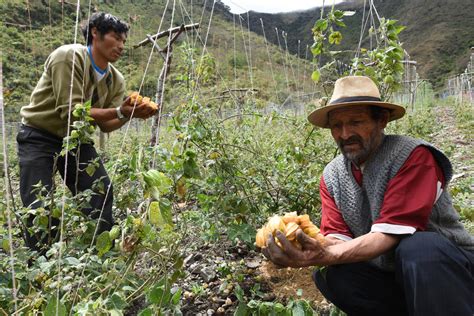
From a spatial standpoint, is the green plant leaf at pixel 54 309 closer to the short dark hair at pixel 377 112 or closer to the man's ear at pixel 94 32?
the short dark hair at pixel 377 112

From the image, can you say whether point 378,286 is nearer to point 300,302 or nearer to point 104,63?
point 300,302

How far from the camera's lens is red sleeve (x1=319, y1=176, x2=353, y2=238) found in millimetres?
1623

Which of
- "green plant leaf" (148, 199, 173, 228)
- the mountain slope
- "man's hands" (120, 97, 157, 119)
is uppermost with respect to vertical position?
the mountain slope

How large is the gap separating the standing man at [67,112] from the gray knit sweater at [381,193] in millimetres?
996

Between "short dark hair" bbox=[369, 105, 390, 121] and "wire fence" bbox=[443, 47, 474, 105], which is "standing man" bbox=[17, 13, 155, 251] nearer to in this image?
"short dark hair" bbox=[369, 105, 390, 121]

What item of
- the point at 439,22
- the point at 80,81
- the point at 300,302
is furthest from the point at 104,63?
the point at 439,22

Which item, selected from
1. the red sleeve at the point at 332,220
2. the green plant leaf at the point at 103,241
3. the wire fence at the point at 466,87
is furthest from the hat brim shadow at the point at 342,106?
the wire fence at the point at 466,87

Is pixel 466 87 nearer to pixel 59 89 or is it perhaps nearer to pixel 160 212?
pixel 59 89

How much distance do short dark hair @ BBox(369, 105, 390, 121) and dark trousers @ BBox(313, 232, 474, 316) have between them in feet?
1.64

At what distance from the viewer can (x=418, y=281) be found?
127cm

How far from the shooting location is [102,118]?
2.12 meters

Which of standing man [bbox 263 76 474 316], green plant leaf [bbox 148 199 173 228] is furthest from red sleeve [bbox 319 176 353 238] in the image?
green plant leaf [bbox 148 199 173 228]

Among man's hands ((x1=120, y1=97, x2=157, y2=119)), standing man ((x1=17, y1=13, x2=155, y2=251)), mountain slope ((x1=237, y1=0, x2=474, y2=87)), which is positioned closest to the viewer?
man's hands ((x1=120, y1=97, x2=157, y2=119))

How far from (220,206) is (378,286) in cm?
71
